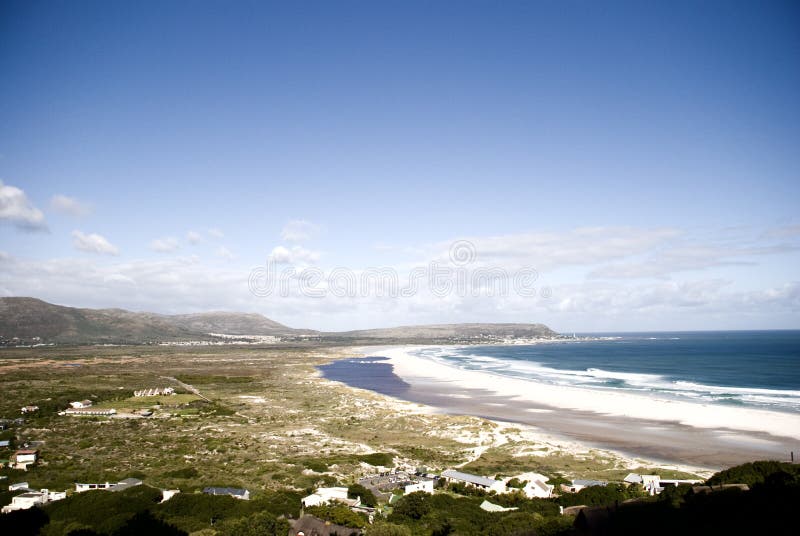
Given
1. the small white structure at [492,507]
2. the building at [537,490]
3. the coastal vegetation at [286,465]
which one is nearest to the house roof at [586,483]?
the coastal vegetation at [286,465]

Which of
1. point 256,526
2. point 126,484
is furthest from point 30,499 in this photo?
point 256,526

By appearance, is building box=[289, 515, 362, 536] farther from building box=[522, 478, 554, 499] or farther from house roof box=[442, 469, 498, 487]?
building box=[522, 478, 554, 499]

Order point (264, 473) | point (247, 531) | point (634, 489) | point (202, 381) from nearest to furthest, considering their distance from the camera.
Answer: point (247, 531) → point (634, 489) → point (264, 473) → point (202, 381)

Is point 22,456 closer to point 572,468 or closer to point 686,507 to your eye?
point 572,468

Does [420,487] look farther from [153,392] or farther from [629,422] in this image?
[153,392]

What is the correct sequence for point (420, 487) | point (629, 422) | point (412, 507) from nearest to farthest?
point (412, 507) < point (420, 487) < point (629, 422)

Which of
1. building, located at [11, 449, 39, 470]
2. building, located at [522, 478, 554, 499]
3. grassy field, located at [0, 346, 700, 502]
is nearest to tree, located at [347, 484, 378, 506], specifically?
grassy field, located at [0, 346, 700, 502]

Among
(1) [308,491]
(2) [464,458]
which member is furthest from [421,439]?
(1) [308,491]
